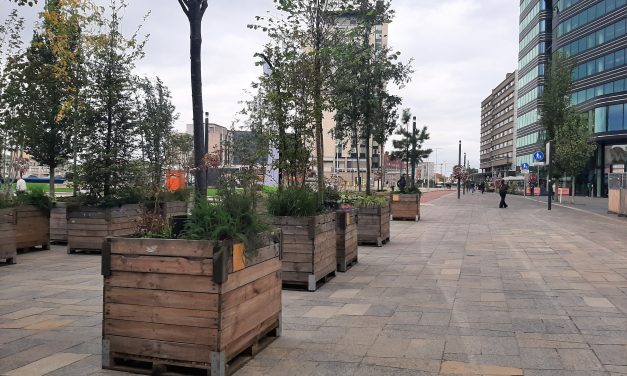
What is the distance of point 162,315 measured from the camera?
4.05 meters

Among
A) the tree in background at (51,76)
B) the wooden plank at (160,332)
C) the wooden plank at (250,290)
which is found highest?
the tree in background at (51,76)

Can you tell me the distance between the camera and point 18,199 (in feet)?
36.9

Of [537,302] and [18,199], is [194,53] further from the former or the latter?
[18,199]

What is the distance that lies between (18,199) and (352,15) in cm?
837

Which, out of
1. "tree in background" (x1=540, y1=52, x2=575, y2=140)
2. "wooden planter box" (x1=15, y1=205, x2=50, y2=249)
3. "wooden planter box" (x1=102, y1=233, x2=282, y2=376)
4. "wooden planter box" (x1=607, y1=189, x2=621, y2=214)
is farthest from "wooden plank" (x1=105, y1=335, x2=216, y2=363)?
"tree in background" (x1=540, y1=52, x2=575, y2=140)

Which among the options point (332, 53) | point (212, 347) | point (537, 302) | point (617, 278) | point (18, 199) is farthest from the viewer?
point (18, 199)

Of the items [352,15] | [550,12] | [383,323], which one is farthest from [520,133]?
[383,323]

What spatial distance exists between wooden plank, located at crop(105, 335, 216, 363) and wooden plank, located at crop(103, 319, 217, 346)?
0.03 meters

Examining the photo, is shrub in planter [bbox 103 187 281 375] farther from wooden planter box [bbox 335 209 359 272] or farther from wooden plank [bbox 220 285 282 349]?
wooden planter box [bbox 335 209 359 272]

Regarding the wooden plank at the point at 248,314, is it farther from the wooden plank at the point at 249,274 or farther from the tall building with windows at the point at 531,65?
A: the tall building with windows at the point at 531,65

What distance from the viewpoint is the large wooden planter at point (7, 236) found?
9.32 meters

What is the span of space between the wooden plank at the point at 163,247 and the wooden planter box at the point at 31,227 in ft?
25.1

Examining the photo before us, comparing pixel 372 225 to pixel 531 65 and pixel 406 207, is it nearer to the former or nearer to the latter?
pixel 406 207

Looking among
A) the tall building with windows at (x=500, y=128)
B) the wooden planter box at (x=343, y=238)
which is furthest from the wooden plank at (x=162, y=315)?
the tall building with windows at (x=500, y=128)
